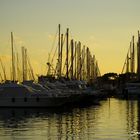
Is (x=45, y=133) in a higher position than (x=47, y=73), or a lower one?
lower

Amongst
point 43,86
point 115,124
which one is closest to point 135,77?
point 43,86

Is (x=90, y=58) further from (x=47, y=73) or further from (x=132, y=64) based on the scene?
(x=47, y=73)

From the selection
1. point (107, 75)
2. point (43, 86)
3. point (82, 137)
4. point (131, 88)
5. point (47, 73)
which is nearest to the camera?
point (82, 137)

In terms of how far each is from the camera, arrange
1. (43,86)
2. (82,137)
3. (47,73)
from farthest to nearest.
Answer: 1. (47,73)
2. (43,86)
3. (82,137)

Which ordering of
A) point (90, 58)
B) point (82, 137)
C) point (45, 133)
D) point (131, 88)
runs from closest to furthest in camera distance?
1. point (82, 137)
2. point (45, 133)
3. point (90, 58)
4. point (131, 88)

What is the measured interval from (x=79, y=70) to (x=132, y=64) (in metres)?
23.8

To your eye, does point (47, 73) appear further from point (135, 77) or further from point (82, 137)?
point (82, 137)

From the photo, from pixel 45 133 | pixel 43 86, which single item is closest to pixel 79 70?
pixel 43 86

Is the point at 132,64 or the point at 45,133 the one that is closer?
the point at 45,133

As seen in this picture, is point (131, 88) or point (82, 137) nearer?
point (82, 137)

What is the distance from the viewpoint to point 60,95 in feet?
220

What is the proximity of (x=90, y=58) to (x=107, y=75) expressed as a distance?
3241 inches

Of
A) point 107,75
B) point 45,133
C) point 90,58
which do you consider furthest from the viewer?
point 107,75

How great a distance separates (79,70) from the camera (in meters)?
94.8
